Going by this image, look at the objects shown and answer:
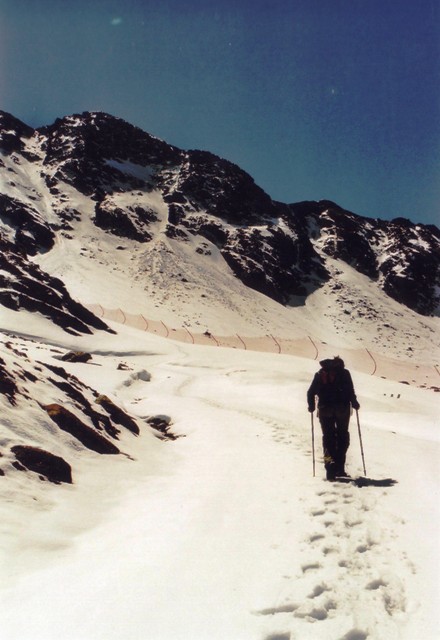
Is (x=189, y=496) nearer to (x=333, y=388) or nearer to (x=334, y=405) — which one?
(x=334, y=405)

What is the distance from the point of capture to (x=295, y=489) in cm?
634

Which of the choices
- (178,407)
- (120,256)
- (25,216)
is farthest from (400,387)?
(25,216)

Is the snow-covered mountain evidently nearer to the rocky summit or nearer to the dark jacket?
the dark jacket

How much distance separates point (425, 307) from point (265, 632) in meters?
91.3

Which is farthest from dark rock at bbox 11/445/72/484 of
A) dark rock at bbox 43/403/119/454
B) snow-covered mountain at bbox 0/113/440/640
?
dark rock at bbox 43/403/119/454

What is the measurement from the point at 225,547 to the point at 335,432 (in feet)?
11.6

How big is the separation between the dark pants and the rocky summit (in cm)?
5878

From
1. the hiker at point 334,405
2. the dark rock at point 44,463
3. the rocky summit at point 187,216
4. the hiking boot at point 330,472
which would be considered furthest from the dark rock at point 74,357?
the rocky summit at point 187,216

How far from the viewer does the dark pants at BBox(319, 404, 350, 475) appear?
7199 millimetres

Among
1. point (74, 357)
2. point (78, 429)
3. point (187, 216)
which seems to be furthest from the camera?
point (187, 216)

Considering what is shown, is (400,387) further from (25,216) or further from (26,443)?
(25,216)

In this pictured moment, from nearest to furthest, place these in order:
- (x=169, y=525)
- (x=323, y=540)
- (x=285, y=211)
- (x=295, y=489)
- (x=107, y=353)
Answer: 1. (x=323, y=540)
2. (x=169, y=525)
3. (x=295, y=489)
4. (x=107, y=353)
5. (x=285, y=211)

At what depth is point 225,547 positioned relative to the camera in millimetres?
4410

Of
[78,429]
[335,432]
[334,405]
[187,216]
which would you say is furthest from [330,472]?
[187,216]
